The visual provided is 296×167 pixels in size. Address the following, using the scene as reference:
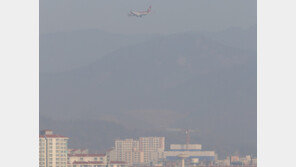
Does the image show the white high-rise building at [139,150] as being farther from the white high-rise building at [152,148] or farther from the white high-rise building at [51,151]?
the white high-rise building at [51,151]

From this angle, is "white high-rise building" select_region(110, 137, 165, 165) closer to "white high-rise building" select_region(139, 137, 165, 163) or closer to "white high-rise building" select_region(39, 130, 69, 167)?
"white high-rise building" select_region(139, 137, 165, 163)

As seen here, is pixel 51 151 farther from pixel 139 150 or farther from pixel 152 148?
pixel 152 148

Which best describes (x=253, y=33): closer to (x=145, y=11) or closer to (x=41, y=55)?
(x=145, y=11)

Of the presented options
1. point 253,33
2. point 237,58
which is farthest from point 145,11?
point 237,58

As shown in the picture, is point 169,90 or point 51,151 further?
point 169,90

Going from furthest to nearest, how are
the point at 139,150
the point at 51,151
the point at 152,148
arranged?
the point at 152,148 → the point at 139,150 → the point at 51,151

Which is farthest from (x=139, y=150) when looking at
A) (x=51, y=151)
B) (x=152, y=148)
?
(x=51, y=151)

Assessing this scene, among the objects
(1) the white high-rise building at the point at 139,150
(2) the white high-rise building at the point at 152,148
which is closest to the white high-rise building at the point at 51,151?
(1) the white high-rise building at the point at 139,150
